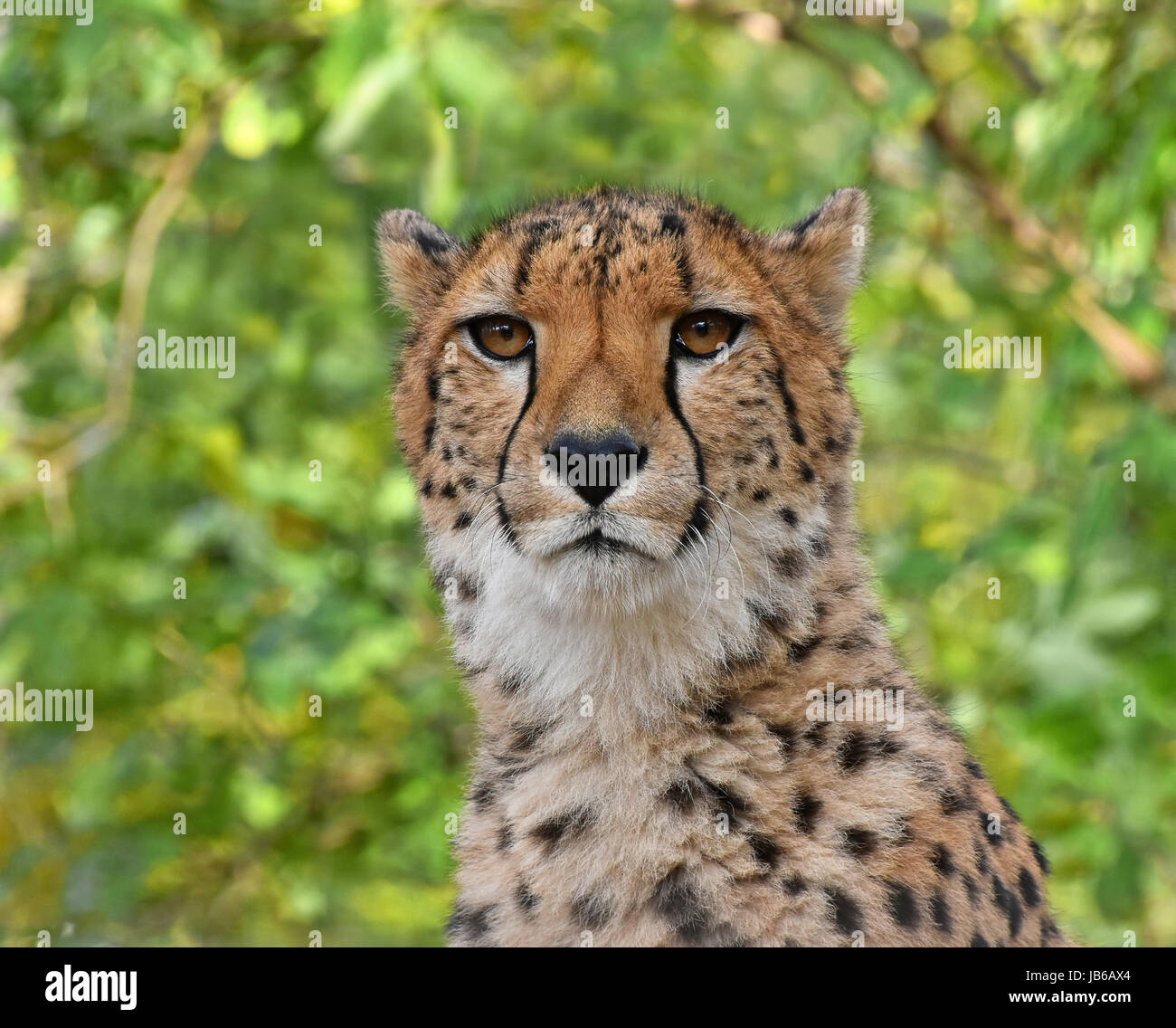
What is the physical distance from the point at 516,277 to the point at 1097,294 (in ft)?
8.89

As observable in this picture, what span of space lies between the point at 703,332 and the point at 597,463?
0.42m

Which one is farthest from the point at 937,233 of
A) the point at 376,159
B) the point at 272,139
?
the point at 272,139

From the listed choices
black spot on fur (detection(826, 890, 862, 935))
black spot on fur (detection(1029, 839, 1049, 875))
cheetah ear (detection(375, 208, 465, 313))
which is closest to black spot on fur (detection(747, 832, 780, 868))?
black spot on fur (detection(826, 890, 862, 935))

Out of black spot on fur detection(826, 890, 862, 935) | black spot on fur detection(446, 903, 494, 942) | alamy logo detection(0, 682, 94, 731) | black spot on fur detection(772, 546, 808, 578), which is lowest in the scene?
black spot on fur detection(446, 903, 494, 942)

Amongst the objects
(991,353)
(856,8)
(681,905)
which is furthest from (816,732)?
(991,353)

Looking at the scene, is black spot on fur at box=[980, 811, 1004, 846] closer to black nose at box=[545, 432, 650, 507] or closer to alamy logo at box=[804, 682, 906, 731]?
alamy logo at box=[804, 682, 906, 731]

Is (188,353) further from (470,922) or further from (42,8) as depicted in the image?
(470,922)

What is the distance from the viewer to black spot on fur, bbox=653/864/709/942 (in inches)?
93.7

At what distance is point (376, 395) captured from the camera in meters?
5.82
